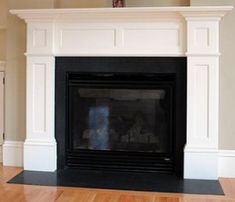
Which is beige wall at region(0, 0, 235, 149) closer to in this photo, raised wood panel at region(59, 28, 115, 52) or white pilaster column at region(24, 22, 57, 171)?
white pilaster column at region(24, 22, 57, 171)

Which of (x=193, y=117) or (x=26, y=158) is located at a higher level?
(x=193, y=117)

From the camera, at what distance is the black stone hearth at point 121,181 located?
3420 millimetres

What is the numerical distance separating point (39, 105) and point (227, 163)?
1.89 meters

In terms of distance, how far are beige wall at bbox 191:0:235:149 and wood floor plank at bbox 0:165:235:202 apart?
592 mm

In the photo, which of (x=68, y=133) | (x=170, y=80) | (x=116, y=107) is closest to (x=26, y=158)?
(x=68, y=133)

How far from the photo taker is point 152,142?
3955 mm

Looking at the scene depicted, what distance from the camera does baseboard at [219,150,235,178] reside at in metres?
3.84

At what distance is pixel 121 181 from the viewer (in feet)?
11.9

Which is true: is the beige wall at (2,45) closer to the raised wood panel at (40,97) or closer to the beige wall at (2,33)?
the beige wall at (2,33)

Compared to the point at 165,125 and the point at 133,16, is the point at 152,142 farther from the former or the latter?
the point at 133,16

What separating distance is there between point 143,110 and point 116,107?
268mm

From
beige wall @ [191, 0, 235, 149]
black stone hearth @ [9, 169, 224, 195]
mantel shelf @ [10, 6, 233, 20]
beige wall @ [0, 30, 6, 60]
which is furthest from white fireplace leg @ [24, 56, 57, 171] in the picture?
beige wall @ [191, 0, 235, 149]

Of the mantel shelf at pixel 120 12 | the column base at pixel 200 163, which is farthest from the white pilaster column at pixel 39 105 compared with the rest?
the column base at pixel 200 163

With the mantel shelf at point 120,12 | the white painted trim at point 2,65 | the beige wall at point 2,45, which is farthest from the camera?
the beige wall at point 2,45
